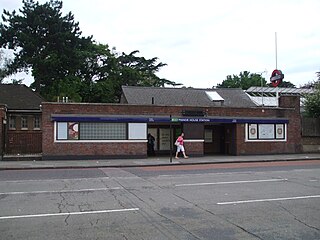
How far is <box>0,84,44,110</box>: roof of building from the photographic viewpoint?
121ft

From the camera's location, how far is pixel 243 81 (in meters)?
95.4

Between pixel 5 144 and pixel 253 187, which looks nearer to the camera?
Result: pixel 253 187

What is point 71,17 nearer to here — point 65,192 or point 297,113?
point 297,113

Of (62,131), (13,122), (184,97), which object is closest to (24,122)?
(13,122)

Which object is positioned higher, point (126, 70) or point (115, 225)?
point (126, 70)

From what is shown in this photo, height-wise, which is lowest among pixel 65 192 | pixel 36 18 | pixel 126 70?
pixel 65 192

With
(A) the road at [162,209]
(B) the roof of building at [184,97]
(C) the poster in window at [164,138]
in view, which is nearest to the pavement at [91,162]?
(C) the poster in window at [164,138]

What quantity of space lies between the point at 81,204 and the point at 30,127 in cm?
2875

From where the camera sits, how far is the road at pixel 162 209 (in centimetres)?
677

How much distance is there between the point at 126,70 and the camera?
177 ft

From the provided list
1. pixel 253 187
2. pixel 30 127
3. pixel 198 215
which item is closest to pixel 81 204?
pixel 198 215

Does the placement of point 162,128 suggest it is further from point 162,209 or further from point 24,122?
point 162,209

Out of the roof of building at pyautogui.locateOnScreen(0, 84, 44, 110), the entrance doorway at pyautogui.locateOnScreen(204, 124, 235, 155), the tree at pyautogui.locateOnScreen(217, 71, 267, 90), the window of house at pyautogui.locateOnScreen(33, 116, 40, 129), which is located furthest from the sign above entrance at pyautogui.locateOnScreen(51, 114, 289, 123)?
the tree at pyautogui.locateOnScreen(217, 71, 267, 90)

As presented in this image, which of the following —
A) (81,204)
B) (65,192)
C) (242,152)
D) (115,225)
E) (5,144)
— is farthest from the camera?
(242,152)
